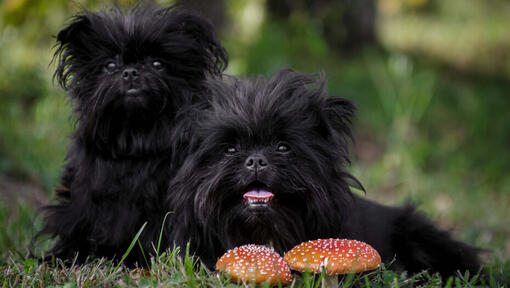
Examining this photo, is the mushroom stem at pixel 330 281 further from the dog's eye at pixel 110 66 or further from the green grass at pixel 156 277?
the dog's eye at pixel 110 66

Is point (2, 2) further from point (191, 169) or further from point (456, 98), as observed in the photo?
point (456, 98)

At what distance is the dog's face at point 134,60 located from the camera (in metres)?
3.52

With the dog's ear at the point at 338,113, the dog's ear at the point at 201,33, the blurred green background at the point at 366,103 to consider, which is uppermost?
the dog's ear at the point at 201,33

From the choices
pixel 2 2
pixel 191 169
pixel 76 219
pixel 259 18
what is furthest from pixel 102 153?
pixel 259 18

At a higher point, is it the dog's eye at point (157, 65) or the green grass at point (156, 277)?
the dog's eye at point (157, 65)

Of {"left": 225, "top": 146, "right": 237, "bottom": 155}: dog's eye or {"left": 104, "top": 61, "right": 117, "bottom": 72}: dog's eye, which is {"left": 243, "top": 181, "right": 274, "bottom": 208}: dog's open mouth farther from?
{"left": 104, "top": 61, "right": 117, "bottom": 72}: dog's eye

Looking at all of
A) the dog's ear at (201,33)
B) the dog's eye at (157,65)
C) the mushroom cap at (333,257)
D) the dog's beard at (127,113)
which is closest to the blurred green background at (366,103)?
the dog's ear at (201,33)

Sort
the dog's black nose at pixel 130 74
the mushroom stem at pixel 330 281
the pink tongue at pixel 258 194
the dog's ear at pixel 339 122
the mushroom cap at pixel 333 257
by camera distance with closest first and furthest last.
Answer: the mushroom cap at pixel 333 257, the mushroom stem at pixel 330 281, the pink tongue at pixel 258 194, the dog's ear at pixel 339 122, the dog's black nose at pixel 130 74

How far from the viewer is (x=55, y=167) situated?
617 cm

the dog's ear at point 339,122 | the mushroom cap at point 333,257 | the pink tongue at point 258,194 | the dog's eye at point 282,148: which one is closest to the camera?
the mushroom cap at point 333,257

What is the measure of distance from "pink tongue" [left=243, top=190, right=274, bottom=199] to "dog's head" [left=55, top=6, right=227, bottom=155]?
0.90 metres

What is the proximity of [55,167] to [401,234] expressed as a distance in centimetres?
381

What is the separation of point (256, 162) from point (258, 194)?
0.55ft

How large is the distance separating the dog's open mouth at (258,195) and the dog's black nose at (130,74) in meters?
1.10
